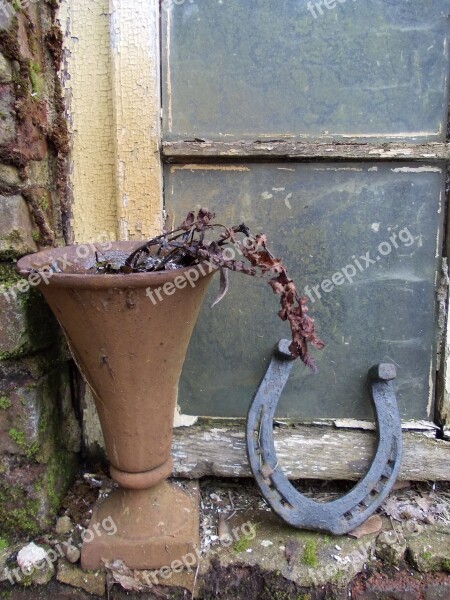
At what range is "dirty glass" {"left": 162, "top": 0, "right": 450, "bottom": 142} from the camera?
142 centimetres

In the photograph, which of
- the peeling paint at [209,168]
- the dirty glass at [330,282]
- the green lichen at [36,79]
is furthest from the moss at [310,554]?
the green lichen at [36,79]

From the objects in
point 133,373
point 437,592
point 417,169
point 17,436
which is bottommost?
point 437,592

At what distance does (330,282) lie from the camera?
153cm

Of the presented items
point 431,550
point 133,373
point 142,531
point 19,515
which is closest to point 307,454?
point 431,550

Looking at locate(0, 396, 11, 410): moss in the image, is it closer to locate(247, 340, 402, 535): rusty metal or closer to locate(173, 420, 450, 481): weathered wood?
locate(173, 420, 450, 481): weathered wood

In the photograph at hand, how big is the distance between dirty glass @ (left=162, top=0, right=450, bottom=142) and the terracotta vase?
1.89 feet

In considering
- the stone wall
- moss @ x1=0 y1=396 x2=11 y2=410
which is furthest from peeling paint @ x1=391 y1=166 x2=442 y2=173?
moss @ x1=0 y1=396 x2=11 y2=410

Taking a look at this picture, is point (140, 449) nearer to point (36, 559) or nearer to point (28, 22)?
point (36, 559)

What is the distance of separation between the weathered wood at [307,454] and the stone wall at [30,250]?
430 millimetres

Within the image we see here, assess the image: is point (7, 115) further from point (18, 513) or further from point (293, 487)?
point (293, 487)

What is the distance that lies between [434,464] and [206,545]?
81 centimetres

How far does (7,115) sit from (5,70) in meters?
0.12

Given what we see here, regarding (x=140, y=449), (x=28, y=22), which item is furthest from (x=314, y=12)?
(x=140, y=449)

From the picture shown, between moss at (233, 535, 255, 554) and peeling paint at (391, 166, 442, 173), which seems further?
peeling paint at (391, 166, 442, 173)
